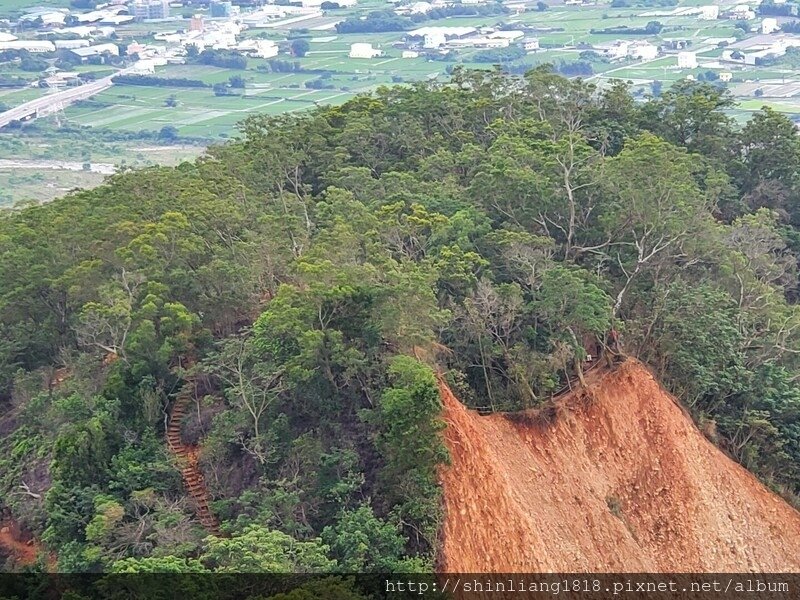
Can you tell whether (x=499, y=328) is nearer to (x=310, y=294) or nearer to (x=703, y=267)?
(x=310, y=294)

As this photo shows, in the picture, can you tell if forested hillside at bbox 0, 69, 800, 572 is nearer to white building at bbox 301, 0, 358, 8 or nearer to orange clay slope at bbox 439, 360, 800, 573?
orange clay slope at bbox 439, 360, 800, 573

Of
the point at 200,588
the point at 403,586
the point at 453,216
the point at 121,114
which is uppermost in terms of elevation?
the point at 453,216

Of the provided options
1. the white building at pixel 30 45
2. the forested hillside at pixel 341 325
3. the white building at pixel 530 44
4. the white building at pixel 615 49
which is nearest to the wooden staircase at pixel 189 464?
the forested hillside at pixel 341 325

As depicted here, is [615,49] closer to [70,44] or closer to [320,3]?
[320,3]

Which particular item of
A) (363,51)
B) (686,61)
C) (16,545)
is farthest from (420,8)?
(16,545)

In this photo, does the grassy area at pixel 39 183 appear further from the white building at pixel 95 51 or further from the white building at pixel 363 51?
the white building at pixel 363 51

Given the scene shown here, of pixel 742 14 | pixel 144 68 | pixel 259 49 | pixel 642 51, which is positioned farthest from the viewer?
pixel 742 14

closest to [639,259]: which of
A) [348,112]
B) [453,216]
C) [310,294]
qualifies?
[453,216]

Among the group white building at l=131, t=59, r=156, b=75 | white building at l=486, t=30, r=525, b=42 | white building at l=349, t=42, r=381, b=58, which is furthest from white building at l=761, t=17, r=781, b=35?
white building at l=131, t=59, r=156, b=75
